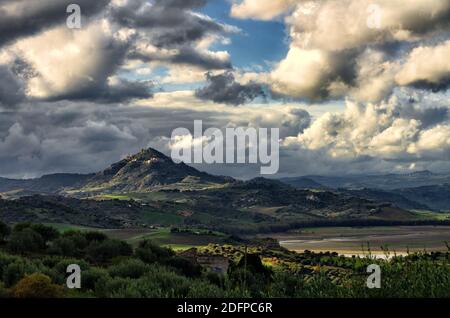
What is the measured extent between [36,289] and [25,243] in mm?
Result: 48987

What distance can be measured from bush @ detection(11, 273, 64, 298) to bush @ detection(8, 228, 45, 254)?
4283 cm

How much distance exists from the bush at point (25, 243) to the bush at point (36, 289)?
141 feet

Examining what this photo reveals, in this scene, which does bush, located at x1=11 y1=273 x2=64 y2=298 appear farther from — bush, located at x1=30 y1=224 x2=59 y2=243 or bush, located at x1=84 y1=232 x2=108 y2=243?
bush, located at x1=30 y1=224 x2=59 y2=243

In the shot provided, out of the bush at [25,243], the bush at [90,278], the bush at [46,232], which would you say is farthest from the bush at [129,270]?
the bush at [46,232]

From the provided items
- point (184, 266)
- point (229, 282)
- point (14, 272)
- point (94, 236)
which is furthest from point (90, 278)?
point (94, 236)

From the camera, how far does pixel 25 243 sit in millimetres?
74812

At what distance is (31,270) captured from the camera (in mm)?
38844

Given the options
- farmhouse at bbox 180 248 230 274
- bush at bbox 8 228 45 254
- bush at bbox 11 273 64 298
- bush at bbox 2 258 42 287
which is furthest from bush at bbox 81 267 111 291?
farmhouse at bbox 180 248 230 274

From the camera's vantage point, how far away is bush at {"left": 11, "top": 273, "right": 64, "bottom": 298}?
28.6 m

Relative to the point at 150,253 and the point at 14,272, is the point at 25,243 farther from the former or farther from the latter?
the point at 14,272
